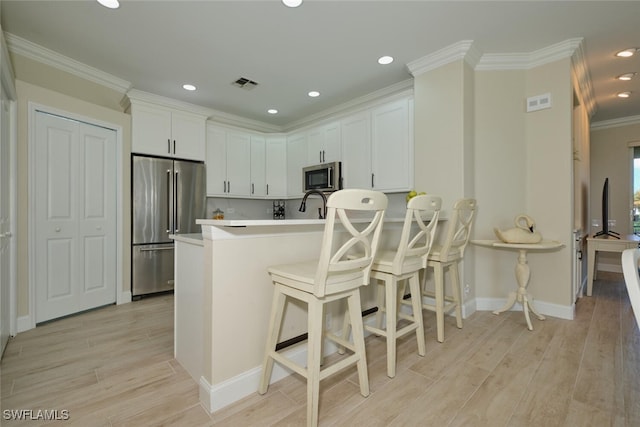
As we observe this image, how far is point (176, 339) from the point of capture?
2020 mm

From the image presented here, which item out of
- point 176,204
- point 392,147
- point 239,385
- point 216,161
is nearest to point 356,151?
point 392,147

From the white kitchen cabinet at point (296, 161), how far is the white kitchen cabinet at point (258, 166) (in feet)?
1.37

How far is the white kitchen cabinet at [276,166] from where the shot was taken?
16.3 ft

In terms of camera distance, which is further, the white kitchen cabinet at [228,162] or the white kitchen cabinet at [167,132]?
the white kitchen cabinet at [228,162]

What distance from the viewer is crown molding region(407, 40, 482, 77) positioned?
8.95 ft

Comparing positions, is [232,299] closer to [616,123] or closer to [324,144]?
[324,144]

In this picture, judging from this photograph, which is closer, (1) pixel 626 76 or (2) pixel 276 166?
(1) pixel 626 76

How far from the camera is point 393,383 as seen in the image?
5.70ft

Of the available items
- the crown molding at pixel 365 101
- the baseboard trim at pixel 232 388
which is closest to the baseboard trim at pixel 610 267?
the crown molding at pixel 365 101

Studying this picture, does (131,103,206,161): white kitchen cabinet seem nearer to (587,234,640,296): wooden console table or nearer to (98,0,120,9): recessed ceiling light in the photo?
(98,0,120,9): recessed ceiling light

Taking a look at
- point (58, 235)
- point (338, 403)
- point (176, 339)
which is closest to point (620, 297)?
point (338, 403)

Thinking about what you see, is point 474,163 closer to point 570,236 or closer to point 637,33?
point 570,236

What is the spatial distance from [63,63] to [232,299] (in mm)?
3179

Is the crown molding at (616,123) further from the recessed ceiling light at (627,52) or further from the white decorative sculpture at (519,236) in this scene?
the white decorative sculpture at (519,236)
